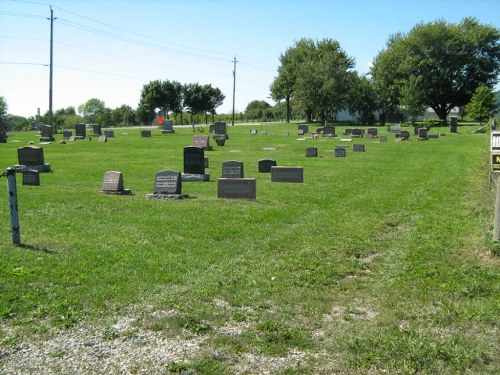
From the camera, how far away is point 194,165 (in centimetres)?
1827

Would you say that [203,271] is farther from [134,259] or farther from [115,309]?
[115,309]

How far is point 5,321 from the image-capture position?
5.51 metres

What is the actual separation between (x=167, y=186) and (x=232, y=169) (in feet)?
12.1

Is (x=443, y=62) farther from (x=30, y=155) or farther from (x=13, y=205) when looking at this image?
(x=13, y=205)

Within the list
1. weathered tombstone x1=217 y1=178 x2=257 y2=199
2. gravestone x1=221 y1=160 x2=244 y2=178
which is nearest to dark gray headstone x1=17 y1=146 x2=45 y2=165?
gravestone x1=221 y1=160 x2=244 y2=178

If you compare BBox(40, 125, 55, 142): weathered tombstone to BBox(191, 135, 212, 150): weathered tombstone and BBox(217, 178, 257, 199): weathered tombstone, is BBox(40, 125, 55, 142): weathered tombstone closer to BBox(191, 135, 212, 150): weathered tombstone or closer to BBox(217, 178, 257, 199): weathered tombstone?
BBox(191, 135, 212, 150): weathered tombstone

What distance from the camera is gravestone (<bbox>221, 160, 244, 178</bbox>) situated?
17094mm

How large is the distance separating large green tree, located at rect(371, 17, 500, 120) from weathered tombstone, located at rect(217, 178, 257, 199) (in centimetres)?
6603

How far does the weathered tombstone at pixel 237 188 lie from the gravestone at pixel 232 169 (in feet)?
10.3

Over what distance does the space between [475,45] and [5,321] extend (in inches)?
3273

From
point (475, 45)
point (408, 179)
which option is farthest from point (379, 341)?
point (475, 45)

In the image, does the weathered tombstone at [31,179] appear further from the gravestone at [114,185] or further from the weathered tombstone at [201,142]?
the weathered tombstone at [201,142]

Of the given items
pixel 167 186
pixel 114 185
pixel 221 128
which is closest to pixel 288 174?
pixel 167 186

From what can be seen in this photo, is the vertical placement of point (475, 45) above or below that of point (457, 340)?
above
